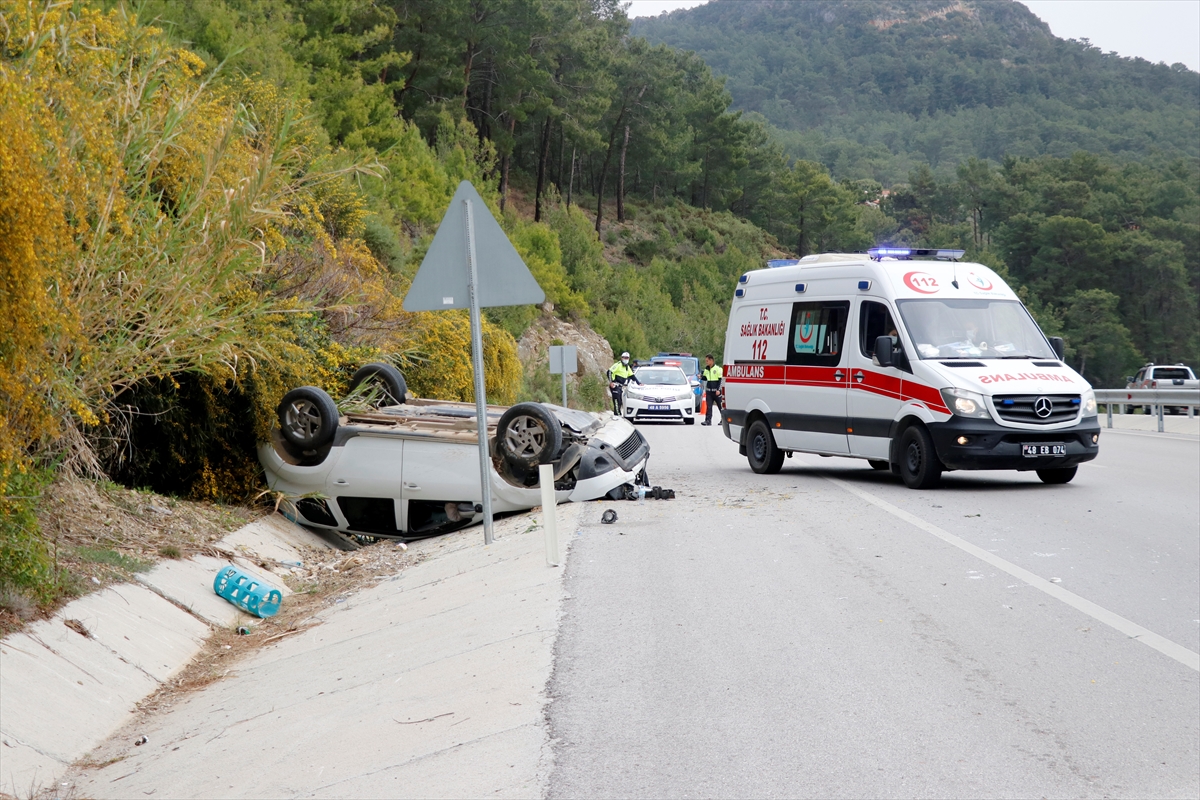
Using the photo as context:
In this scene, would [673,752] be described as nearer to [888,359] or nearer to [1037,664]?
[1037,664]

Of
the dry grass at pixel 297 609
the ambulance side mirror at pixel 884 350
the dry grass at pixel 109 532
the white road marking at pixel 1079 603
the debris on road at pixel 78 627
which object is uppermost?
the ambulance side mirror at pixel 884 350

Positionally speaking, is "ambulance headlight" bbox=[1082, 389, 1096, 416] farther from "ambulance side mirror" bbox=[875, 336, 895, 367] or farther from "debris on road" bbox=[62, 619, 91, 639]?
"debris on road" bbox=[62, 619, 91, 639]

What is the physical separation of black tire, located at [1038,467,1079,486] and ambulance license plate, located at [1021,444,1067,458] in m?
0.88

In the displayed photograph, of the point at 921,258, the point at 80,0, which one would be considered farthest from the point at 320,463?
the point at 921,258

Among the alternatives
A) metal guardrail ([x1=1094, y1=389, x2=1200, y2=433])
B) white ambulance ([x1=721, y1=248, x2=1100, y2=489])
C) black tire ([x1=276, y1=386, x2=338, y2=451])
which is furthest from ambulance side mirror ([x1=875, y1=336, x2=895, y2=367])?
metal guardrail ([x1=1094, y1=389, x2=1200, y2=433])

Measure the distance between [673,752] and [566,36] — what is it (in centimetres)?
5529

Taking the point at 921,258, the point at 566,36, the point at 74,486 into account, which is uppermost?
the point at 566,36

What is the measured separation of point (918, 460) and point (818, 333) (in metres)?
2.28

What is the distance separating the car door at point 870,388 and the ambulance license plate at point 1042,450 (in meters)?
1.42

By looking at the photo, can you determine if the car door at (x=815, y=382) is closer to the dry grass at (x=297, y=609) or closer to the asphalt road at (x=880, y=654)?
the asphalt road at (x=880, y=654)

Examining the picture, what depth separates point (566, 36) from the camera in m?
56.4

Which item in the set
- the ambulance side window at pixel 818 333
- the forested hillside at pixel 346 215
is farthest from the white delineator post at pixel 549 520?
the ambulance side window at pixel 818 333

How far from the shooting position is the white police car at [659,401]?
1206 inches

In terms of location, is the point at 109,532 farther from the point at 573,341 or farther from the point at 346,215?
the point at 573,341
